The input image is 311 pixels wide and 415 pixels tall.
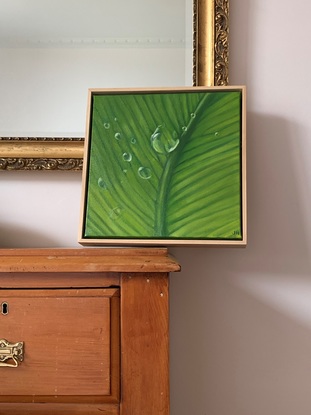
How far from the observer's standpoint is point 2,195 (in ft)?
3.98

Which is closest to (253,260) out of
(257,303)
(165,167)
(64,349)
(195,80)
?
(257,303)

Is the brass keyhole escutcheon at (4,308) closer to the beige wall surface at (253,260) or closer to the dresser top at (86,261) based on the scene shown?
the dresser top at (86,261)

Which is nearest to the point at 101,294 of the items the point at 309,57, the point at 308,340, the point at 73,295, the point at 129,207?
the point at 73,295

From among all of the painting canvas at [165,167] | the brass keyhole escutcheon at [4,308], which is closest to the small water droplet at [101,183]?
the painting canvas at [165,167]

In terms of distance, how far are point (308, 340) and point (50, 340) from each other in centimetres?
65

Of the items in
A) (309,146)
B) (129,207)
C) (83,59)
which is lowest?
(129,207)

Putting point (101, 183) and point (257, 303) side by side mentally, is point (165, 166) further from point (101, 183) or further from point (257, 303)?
point (257, 303)

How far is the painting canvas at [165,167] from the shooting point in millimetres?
1067

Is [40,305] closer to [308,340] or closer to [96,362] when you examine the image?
[96,362]

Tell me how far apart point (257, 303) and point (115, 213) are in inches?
16.1

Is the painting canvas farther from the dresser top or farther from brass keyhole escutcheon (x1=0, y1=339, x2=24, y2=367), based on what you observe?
brass keyhole escutcheon (x1=0, y1=339, x2=24, y2=367)

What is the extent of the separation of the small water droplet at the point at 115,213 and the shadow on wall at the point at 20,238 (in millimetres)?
200

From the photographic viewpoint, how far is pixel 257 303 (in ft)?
3.97

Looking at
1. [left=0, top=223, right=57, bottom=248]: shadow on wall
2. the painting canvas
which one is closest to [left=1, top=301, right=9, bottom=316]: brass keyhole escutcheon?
the painting canvas
